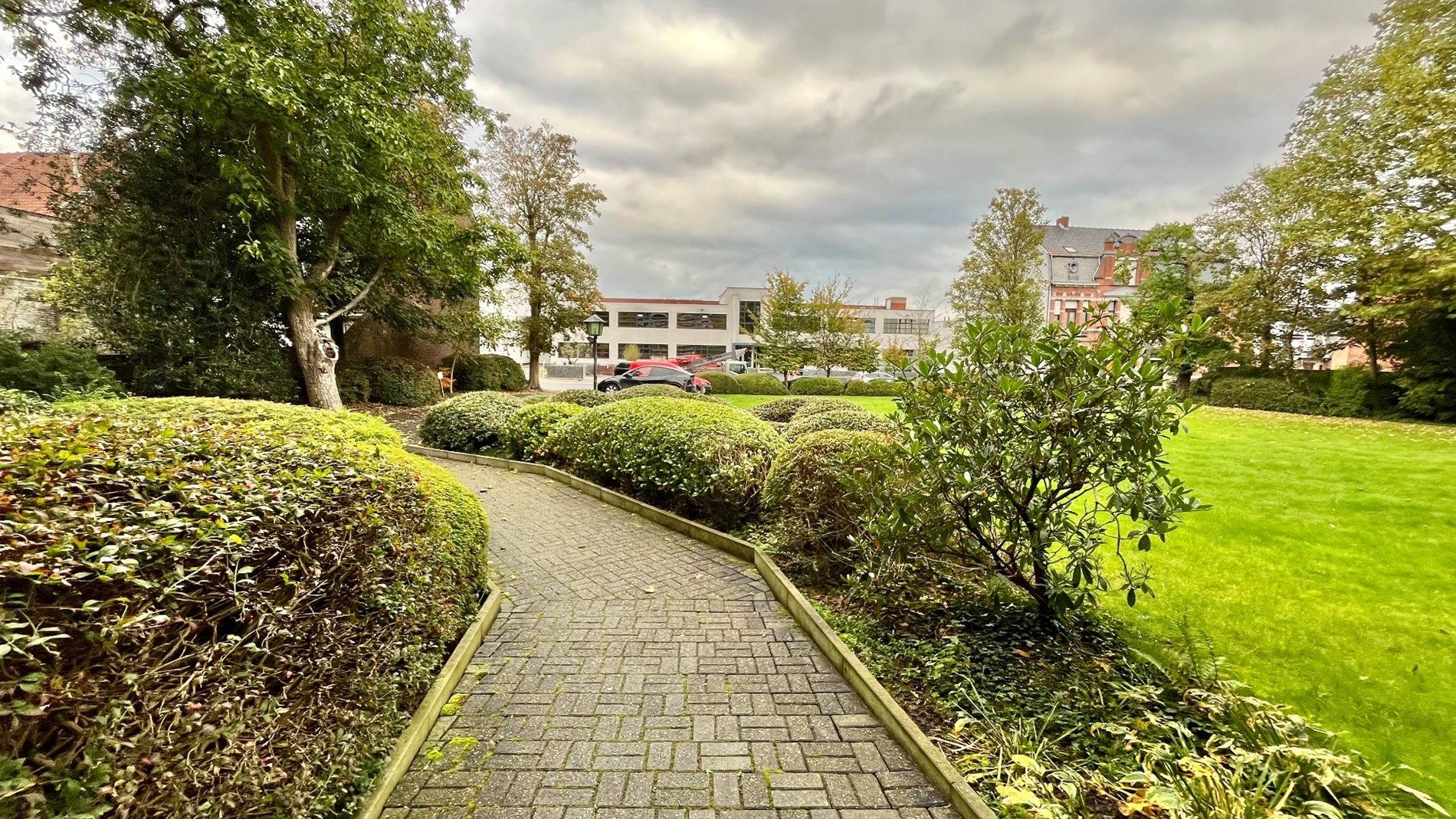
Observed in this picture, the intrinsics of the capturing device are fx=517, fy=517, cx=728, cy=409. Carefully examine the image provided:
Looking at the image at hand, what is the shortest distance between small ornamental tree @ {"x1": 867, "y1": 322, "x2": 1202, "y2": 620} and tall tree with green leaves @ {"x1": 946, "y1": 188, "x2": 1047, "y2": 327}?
22211 mm

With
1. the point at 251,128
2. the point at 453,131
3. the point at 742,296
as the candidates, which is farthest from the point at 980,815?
the point at 742,296

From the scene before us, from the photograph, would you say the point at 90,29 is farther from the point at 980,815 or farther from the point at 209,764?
the point at 980,815

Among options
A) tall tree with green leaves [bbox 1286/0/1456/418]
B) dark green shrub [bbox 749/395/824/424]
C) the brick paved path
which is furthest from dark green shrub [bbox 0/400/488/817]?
tall tree with green leaves [bbox 1286/0/1456/418]

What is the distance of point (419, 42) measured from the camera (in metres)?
9.95

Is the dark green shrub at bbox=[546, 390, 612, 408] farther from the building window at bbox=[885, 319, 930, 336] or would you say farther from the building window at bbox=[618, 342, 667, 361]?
the building window at bbox=[885, 319, 930, 336]

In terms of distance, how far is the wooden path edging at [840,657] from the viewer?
6.97 feet

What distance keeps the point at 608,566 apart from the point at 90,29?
12.5 metres

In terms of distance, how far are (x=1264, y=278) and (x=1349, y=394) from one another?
15.8 feet

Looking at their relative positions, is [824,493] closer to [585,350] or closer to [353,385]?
[353,385]

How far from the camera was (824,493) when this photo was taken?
4.36 m

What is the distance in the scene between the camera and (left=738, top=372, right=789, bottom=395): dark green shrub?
2262cm

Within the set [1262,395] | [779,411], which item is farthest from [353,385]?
[1262,395]

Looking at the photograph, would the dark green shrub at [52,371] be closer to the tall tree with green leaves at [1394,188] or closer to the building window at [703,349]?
the tall tree with green leaves at [1394,188]

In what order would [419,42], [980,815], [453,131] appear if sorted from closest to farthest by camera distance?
[980,815]
[419,42]
[453,131]
